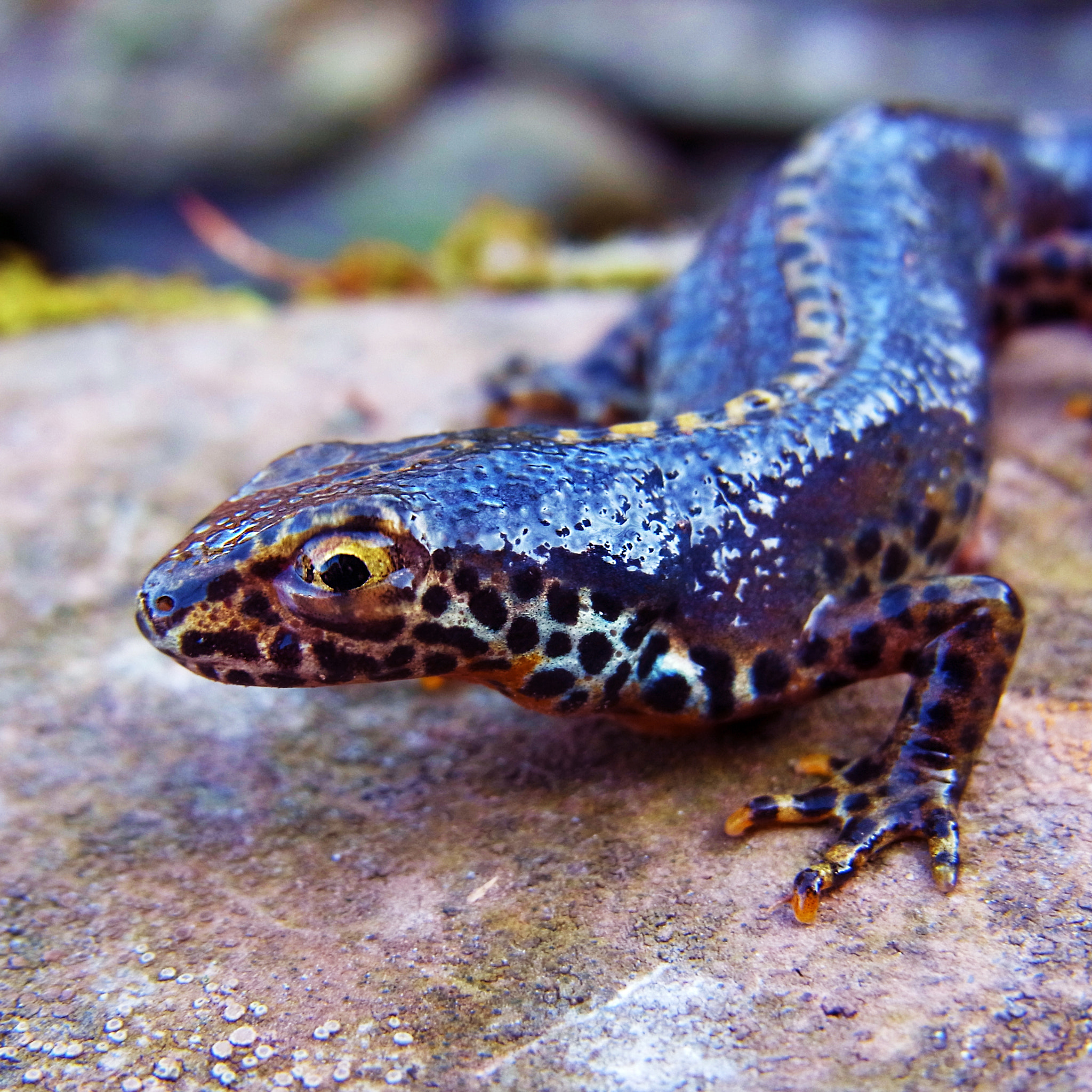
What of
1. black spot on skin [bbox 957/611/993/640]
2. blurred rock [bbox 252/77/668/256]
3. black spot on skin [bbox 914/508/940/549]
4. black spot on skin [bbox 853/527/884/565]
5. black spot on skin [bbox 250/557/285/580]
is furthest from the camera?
blurred rock [bbox 252/77/668/256]

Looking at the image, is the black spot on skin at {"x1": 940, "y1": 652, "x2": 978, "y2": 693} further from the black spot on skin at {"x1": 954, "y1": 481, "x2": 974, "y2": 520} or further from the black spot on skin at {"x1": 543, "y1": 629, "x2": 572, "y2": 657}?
the black spot on skin at {"x1": 543, "y1": 629, "x2": 572, "y2": 657}

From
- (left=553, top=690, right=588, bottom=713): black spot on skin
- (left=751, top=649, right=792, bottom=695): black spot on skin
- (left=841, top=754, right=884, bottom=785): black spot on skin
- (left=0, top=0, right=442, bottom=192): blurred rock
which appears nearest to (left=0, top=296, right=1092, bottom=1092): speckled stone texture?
(left=841, top=754, right=884, bottom=785): black spot on skin

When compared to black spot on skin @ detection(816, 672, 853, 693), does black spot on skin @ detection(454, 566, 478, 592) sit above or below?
above

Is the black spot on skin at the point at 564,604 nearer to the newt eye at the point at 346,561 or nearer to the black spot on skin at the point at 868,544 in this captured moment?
the newt eye at the point at 346,561

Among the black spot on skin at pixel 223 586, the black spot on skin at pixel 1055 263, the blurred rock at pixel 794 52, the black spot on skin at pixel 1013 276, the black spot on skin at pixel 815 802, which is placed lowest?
the black spot on skin at pixel 815 802

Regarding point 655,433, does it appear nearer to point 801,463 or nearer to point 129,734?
point 801,463

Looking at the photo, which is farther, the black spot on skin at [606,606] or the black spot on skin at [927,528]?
the black spot on skin at [927,528]

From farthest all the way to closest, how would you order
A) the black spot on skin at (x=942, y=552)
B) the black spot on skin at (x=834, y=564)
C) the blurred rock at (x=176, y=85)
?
the blurred rock at (x=176, y=85) < the black spot on skin at (x=942, y=552) < the black spot on skin at (x=834, y=564)

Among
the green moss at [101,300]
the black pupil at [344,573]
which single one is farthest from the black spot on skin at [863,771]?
the green moss at [101,300]
